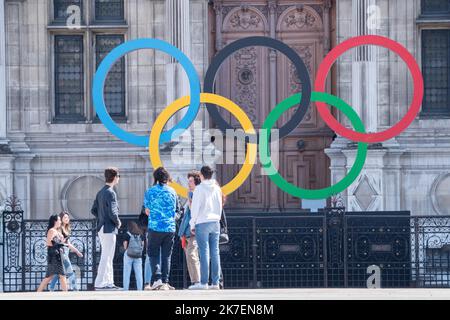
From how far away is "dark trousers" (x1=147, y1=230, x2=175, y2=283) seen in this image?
1981cm

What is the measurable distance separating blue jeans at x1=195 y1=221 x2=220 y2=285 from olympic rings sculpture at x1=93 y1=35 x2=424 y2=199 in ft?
16.1

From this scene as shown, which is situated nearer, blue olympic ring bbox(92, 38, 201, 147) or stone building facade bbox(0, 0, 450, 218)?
blue olympic ring bbox(92, 38, 201, 147)

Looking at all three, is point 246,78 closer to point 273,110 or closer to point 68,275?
point 273,110

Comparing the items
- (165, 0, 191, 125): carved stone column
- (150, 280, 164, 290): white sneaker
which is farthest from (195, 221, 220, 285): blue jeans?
(165, 0, 191, 125): carved stone column

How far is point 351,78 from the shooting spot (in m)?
27.9

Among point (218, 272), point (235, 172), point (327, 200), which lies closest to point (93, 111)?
point (235, 172)

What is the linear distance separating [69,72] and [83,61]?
348mm

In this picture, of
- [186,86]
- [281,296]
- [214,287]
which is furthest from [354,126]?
[281,296]

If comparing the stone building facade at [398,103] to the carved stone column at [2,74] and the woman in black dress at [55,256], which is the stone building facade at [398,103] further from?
the woman in black dress at [55,256]

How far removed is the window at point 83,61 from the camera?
28375mm

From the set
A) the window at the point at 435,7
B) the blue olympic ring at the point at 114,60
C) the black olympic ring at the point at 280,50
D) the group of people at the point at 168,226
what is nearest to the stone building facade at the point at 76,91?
the blue olympic ring at the point at 114,60

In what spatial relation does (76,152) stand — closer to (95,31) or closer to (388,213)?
(95,31)

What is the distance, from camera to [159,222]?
19.7 meters

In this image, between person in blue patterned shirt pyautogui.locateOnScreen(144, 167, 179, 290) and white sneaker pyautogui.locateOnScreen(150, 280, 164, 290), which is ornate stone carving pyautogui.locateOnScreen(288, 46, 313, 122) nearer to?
person in blue patterned shirt pyautogui.locateOnScreen(144, 167, 179, 290)
